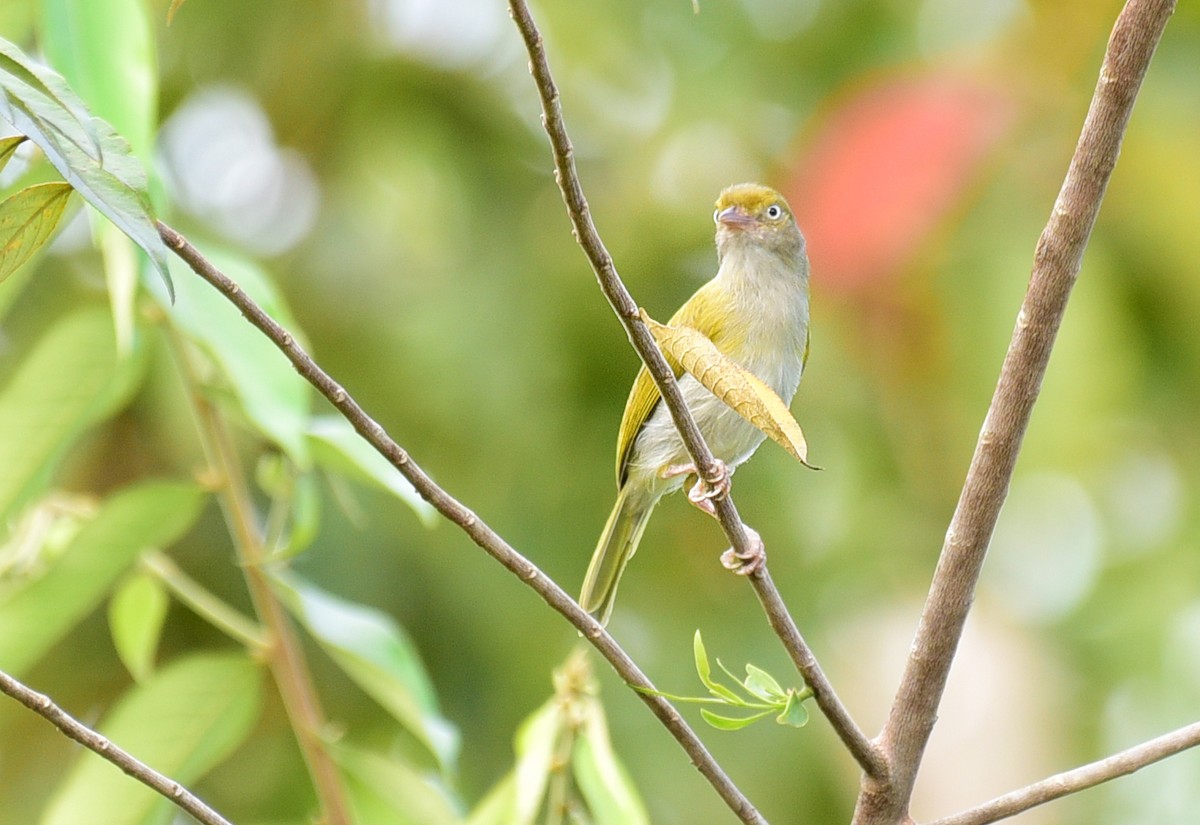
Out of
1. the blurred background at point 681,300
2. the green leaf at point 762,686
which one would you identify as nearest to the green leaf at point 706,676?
the green leaf at point 762,686

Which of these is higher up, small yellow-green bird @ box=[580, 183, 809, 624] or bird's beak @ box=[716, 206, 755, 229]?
bird's beak @ box=[716, 206, 755, 229]

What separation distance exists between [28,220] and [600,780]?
1258mm

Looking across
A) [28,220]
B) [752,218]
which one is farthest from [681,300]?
[28,220]

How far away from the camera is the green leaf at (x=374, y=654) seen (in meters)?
2.14

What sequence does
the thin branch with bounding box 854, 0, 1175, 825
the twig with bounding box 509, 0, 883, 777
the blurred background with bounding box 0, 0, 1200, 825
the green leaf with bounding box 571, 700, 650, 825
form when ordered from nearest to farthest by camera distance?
the twig with bounding box 509, 0, 883, 777 → the thin branch with bounding box 854, 0, 1175, 825 → the green leaf with bounding box 571, 700, 650, 825 → the blurred background with bounding box 0, 0, 1200, 825

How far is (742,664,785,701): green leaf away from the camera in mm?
1579

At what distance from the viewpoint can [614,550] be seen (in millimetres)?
3297

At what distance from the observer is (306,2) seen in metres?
6.34

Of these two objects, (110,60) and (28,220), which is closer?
(28,220)

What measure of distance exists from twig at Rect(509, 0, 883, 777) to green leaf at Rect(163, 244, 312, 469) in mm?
663

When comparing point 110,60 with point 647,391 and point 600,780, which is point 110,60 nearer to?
point 600,780

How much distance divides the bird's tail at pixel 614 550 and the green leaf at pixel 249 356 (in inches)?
41.6

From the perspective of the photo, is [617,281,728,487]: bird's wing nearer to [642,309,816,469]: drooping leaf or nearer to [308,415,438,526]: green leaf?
[308,415,438,526]: green leaf

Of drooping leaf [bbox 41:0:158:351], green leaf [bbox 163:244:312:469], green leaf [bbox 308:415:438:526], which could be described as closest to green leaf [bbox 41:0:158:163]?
drooping leaf [bbox 41:0:158:351]
